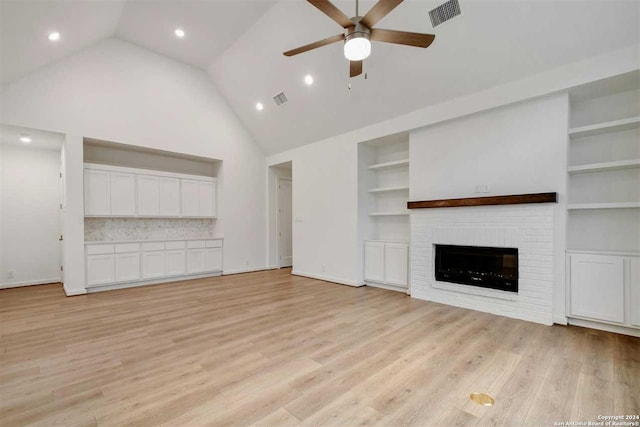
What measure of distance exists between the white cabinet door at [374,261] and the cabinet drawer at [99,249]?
4.78 meters

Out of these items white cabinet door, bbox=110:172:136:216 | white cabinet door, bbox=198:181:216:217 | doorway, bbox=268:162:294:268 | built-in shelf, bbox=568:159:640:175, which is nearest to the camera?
built-in shelf, bbox=568:159:640:175

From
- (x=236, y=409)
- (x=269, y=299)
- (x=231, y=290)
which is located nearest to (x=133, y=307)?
(x=231, y=290)

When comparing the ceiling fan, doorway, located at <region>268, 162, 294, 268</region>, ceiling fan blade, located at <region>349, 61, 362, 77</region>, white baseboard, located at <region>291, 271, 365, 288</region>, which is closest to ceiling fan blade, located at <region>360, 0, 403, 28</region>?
the ceiling fan

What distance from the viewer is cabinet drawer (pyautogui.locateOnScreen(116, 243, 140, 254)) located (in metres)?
5.48

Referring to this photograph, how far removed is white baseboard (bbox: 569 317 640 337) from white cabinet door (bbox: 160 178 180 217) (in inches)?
274

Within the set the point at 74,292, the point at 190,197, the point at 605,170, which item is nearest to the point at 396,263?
the point at 605,170

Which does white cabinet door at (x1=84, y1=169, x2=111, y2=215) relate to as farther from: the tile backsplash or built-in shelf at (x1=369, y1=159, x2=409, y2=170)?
built-in shelf at (x1=369, y1=159, x2=409, y2=170)

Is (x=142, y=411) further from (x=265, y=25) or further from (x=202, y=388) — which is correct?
(x=265, y=25)

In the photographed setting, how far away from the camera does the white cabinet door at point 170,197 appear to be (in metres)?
6.20

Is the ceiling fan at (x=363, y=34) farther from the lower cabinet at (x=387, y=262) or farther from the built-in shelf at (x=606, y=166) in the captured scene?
the lower cabinet at (x=387, y=262)

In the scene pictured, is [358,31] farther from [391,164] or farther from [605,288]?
[605,288]

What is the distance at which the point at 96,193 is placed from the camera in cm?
537

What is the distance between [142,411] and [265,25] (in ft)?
17.8

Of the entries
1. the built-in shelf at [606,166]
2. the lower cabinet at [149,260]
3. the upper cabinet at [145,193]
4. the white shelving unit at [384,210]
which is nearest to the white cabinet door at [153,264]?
the lower cabinet at [149,260]
